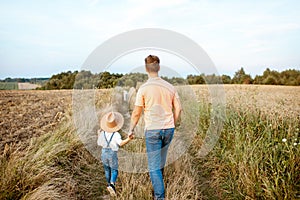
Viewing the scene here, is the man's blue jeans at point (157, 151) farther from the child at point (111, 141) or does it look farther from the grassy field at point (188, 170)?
the child at point (111, 141)

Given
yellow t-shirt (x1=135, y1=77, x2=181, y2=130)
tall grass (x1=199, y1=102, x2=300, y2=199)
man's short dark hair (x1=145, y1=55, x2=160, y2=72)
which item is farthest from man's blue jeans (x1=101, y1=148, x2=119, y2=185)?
tall grass (x1=199, y1=102, x2=300, y2=199)

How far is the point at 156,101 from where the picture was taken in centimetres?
309

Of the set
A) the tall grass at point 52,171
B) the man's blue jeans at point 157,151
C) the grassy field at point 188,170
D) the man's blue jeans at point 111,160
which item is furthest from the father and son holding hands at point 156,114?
the tall grass at point 52,171

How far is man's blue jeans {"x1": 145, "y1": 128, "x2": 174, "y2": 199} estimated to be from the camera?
3162mm

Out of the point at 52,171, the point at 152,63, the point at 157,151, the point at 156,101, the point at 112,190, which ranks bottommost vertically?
the point at 112,190

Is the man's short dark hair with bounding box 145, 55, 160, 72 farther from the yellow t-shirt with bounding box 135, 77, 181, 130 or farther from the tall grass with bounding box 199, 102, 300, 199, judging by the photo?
the tall grass with bounding box 199, 102, 300, 199

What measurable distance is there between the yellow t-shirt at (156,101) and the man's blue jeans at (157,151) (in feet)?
0.23

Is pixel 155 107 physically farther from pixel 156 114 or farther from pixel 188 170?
pixel 188 170

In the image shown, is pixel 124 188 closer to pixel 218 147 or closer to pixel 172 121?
pixel 172 121

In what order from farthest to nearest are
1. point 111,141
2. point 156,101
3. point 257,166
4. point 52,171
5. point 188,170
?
point 188,170, point 52,171, point 111,141, point 257,166, point 156,101

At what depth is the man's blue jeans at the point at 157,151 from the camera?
3.16 meters

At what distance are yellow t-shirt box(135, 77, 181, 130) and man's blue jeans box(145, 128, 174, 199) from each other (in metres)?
0.07

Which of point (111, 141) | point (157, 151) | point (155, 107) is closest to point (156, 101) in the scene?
point (155, 107)

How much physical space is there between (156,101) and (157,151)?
58cm
